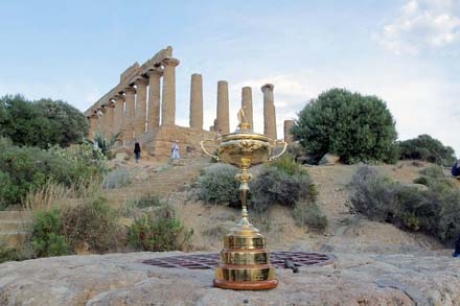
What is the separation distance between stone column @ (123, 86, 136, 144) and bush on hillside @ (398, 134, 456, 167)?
20.7 metres

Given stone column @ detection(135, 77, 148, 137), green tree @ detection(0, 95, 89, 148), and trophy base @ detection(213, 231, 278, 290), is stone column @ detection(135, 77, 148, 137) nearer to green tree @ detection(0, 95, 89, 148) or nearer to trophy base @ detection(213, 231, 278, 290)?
green tree @ detection(0, 95, 89, 148)

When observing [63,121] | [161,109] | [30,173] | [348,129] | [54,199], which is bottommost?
[54,199]

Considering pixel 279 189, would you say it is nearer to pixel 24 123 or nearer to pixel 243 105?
pixel 24 123

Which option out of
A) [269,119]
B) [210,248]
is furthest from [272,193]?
[269,119]

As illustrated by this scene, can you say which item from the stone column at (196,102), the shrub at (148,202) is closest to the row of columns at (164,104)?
the stone column at (196,102)

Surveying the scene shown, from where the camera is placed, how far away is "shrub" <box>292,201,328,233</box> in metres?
11.0

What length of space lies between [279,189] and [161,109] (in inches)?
846

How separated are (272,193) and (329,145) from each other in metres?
9.94

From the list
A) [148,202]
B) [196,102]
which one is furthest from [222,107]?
[148,202]

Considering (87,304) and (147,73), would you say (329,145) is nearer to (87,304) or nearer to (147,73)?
(147,73)

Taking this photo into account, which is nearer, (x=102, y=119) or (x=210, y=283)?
(x=210, y=283)

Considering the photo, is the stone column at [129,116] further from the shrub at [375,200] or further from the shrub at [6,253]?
the shrub at [6,253]

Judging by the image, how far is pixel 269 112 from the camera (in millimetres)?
35375

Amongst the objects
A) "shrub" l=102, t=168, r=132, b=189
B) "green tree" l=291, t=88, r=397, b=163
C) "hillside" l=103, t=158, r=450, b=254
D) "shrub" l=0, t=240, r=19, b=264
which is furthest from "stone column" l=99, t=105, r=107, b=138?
"shrub" l=0, t=240, r=19, b=264
